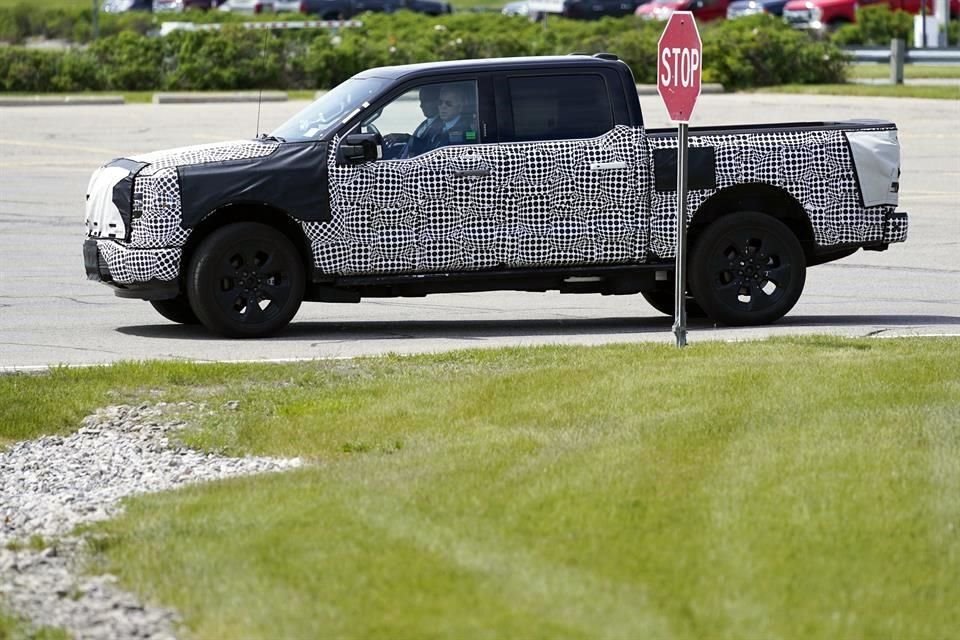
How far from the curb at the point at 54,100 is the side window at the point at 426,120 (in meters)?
23.8

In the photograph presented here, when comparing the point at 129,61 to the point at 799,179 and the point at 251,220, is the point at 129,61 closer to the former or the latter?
the point at 251,220

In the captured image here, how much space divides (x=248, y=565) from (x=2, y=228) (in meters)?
13.1

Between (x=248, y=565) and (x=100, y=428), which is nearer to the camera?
(x=248, y=565)

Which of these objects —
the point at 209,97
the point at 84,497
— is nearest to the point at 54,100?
the point at 209,97

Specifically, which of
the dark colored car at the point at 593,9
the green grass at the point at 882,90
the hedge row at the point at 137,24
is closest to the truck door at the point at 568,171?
the green grass at the point at 882,90

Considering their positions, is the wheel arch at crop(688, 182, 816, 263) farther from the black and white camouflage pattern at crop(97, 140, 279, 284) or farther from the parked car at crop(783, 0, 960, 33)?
the parked car at crop(783, 0, 960, 33)

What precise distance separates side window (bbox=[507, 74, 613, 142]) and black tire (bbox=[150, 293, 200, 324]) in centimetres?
264

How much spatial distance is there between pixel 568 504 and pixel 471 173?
5.73 meters

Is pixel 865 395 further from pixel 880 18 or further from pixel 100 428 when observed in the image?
pixel 880 18

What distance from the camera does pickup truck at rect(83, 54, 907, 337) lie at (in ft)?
39.9

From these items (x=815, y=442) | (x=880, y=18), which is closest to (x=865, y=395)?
(x=815, y=442)

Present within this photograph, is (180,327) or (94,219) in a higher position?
(94,219)

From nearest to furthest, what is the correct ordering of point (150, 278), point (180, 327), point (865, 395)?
1. point (865, 395)
2. point (150, 278)
3. point (180, 327)

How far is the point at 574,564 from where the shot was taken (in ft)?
20.1
